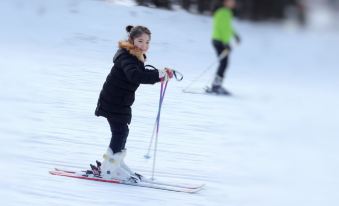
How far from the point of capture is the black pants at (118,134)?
281 cm

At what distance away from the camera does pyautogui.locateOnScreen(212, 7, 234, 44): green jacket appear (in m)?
5.47

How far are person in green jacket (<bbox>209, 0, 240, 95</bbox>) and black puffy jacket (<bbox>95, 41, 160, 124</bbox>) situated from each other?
2.55m

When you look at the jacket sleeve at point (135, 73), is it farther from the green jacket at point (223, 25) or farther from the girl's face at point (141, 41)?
the green jacket at point (223, 25)

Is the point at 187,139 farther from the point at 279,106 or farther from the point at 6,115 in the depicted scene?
the point at 6,115

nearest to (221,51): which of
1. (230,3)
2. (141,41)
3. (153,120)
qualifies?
(230,3)

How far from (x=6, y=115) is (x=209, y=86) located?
5.61ft

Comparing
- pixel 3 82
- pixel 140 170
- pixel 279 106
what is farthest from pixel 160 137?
pixel 3 82

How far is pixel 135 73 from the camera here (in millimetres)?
2658

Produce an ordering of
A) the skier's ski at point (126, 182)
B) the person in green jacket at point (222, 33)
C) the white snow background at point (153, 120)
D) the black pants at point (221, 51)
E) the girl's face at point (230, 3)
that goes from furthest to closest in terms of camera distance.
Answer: the black pants at point (221, 51), the person in green jacket at point (222, 33), the girl's face at point (230, 3), the skier's ski at point (126, 182), the white snow background at point (153, 120)

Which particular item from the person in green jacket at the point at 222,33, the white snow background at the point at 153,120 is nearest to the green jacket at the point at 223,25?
the person in green jacket at the point at 222,33

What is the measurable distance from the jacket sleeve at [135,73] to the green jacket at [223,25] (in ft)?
9.22

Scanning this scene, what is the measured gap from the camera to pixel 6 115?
369 centimetres

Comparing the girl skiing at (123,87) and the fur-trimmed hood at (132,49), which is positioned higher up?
the fur-trimmed hood at (132,49)

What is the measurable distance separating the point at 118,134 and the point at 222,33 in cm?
295
